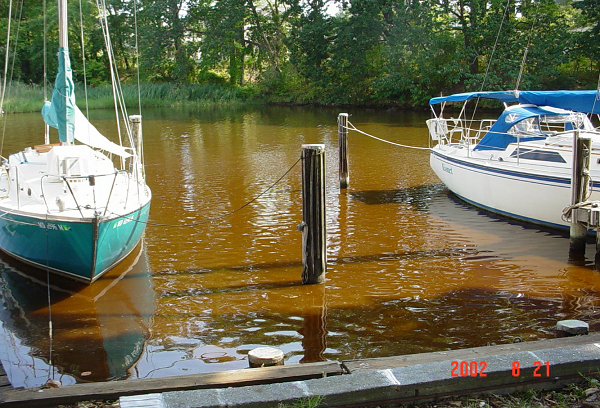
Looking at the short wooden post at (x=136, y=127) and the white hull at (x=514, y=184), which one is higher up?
the short wooden post at (x=136, y=127)

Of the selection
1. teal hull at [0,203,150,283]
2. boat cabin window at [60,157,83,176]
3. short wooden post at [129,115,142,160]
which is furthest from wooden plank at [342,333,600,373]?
short wooden post at [129,115,142,160]

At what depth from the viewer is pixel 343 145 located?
1538cm

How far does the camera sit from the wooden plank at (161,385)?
4.43 m

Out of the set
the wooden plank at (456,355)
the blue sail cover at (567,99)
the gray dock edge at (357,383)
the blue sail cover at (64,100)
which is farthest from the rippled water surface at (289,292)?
the blue sail cover at (567,99)

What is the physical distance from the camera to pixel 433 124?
1642cm

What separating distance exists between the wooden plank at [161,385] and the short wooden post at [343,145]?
35.5 feet

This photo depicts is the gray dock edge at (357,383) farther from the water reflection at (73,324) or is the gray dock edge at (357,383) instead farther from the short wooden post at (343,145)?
the short wooden post at (343,145)

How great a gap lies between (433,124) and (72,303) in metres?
11.4

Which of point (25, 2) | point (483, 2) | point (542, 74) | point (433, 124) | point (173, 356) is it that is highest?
point (25, 2)

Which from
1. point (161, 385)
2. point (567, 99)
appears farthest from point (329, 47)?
point (161, 385)

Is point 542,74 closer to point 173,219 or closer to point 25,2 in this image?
point 173,219

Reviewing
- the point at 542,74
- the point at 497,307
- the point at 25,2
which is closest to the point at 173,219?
the point at 497,307

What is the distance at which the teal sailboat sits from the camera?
8570 millimetres

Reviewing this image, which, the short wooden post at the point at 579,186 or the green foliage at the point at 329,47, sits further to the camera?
the green foliage at the point at 329,47
